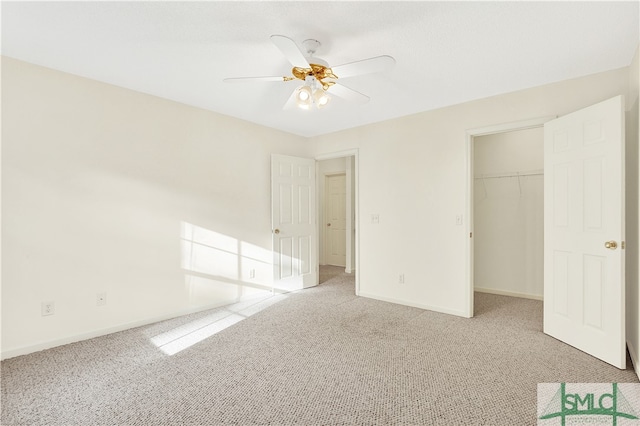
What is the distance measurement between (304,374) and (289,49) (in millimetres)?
2164

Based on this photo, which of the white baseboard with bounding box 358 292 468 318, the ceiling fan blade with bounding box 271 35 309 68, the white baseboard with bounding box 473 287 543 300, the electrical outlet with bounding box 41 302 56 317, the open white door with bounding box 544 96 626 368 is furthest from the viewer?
the white baseboard with bounding box 473 287 543 300

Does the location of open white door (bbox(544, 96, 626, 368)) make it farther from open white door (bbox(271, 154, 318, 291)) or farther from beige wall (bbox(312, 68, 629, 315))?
open white door (bbox(271, 154, 318, 291))

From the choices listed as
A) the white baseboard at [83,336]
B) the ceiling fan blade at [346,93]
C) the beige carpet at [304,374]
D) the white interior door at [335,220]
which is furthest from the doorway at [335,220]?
the ceiling fan blade at [346,93]

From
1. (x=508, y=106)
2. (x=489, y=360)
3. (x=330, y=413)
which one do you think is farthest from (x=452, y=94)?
(x=330, y=413)

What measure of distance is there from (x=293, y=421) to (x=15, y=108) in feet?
10.3

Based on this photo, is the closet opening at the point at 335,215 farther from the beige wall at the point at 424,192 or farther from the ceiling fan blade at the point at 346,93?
the ceiling fan blade at the point at 346,93

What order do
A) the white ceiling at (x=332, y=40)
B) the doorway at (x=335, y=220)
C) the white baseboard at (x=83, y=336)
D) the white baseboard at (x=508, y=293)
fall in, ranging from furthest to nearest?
1. the doorway at (x=335, y=220)
2. the white baseboard at (x=508, y=293)
3. the white baseboard at (x=83, y=336)
4. the white ceiling at (x=332, y=40)

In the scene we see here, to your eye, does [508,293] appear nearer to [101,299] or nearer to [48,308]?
[101,299]

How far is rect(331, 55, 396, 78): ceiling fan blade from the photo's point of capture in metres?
1.94

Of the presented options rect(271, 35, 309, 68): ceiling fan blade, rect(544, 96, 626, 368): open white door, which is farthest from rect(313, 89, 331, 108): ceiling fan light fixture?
Answer: rect(544, 96, 626, 368): open white door

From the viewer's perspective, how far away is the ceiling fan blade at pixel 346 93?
2.43 metres

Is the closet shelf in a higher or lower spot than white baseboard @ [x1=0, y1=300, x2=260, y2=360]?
higher

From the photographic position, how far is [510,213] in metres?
4.45

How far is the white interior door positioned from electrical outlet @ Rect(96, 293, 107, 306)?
4.58m
